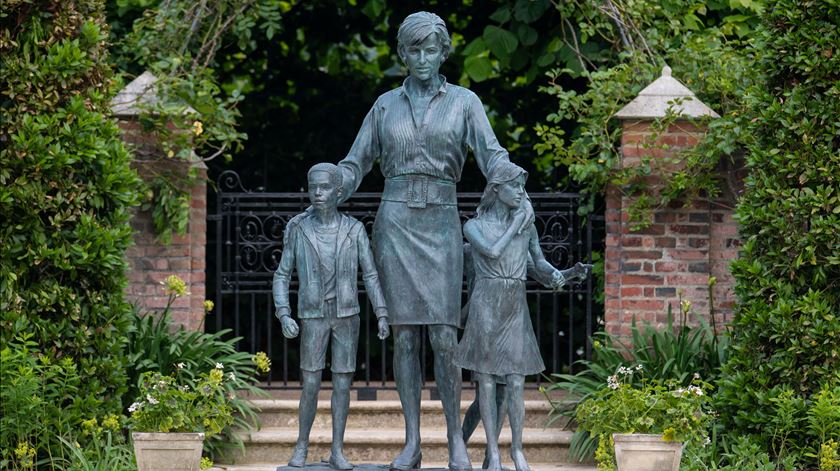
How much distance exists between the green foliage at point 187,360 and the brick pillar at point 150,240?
0.29 m

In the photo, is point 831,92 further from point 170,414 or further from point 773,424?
point 170,414

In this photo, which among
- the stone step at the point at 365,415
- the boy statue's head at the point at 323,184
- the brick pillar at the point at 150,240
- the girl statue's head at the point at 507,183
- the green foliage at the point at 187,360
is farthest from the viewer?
the brick pillar at the point at 150,240

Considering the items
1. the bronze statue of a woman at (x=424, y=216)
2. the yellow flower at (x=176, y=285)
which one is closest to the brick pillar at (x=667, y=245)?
the yellow flower at (x=176, y=285)

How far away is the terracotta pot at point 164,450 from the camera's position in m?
6.79

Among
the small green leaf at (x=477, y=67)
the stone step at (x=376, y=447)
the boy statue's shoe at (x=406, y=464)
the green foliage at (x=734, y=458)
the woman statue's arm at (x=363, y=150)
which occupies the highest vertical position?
the small green leaf at (x=477, y=67)

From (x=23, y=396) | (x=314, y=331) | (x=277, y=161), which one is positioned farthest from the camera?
(x=277, y=161)

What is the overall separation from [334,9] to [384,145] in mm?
5176

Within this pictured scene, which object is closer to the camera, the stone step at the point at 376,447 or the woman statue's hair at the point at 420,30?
the woman statue's hair at the point at 420,30

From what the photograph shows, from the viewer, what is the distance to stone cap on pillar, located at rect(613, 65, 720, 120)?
9.24 metres

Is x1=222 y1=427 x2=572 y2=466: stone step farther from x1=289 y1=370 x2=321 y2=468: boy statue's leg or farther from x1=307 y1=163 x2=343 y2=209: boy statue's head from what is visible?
x1=307 y1=163 x2=343 y2=209: boy statue's head

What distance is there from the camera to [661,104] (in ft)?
30.3

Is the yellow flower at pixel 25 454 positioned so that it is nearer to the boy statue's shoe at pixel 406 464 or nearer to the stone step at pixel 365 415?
the stone step at pixel 365 415

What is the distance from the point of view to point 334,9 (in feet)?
38.5

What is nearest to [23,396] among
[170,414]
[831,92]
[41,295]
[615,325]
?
[41,295]
